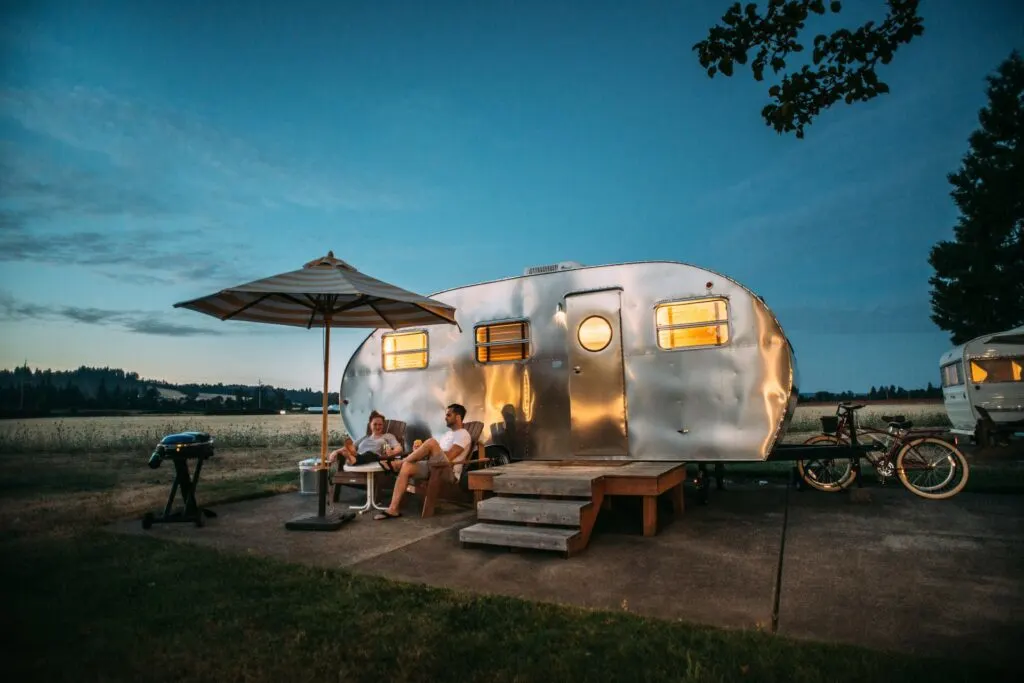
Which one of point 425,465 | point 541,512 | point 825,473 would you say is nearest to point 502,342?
point 425,465

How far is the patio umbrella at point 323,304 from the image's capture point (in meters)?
5.48

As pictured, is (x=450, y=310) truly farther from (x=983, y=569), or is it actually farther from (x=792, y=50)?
(x=983, y=569)

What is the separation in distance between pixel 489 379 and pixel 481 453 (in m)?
1.00

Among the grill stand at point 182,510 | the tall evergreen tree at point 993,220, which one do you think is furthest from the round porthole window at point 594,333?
the tall evergreen tree at point 993,220

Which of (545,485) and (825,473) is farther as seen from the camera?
(825,473)

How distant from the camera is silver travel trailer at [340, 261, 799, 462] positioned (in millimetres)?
6273

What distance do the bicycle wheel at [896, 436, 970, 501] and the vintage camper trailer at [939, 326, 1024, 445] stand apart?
5730 mm

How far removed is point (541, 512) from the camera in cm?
512

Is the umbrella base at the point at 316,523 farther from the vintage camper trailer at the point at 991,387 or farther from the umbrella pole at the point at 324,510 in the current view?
the vintage camper trailer at the point at 991,387

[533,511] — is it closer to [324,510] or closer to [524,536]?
[524,536]

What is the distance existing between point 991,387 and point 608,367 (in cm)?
1023

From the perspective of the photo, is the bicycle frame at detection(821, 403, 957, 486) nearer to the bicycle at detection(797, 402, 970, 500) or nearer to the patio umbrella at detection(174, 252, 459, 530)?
the bicycle at detection(797, 402, 970, 500)

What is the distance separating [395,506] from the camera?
6500 mm

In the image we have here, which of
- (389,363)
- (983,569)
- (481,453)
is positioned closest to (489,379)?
(481,453)
